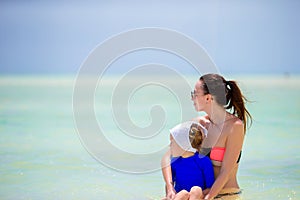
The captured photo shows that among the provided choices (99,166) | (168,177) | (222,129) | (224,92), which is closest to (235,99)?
(224,92)

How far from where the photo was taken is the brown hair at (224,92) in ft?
11.4

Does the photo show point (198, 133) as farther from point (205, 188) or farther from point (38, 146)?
point (38, 146)

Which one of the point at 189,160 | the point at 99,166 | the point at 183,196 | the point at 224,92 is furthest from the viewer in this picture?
the point at 99,166

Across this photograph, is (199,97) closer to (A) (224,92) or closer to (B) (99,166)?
(A) (224,92)

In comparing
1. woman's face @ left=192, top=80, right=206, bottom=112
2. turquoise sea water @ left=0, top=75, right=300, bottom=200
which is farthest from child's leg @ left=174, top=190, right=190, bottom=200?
turquoise sea water @ left=0, top=75, right=300, bottom=200

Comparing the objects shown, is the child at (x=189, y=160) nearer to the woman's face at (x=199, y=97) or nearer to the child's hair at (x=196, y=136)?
the child's hair at (x=196, y=136)

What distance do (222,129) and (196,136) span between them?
0.70ft

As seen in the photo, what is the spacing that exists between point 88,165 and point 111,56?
61.6 inches

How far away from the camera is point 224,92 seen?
351 centimetres

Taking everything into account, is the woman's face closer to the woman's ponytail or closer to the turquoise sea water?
the woman's ponytail

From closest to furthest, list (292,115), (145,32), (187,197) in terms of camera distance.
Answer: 1. (187,197)
2. (145,32)
3. (292,115)

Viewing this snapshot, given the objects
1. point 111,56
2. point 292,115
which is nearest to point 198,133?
point 111,56

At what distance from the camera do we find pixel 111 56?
5.10 m

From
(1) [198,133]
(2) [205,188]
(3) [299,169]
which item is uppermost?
(1) [198,133]
